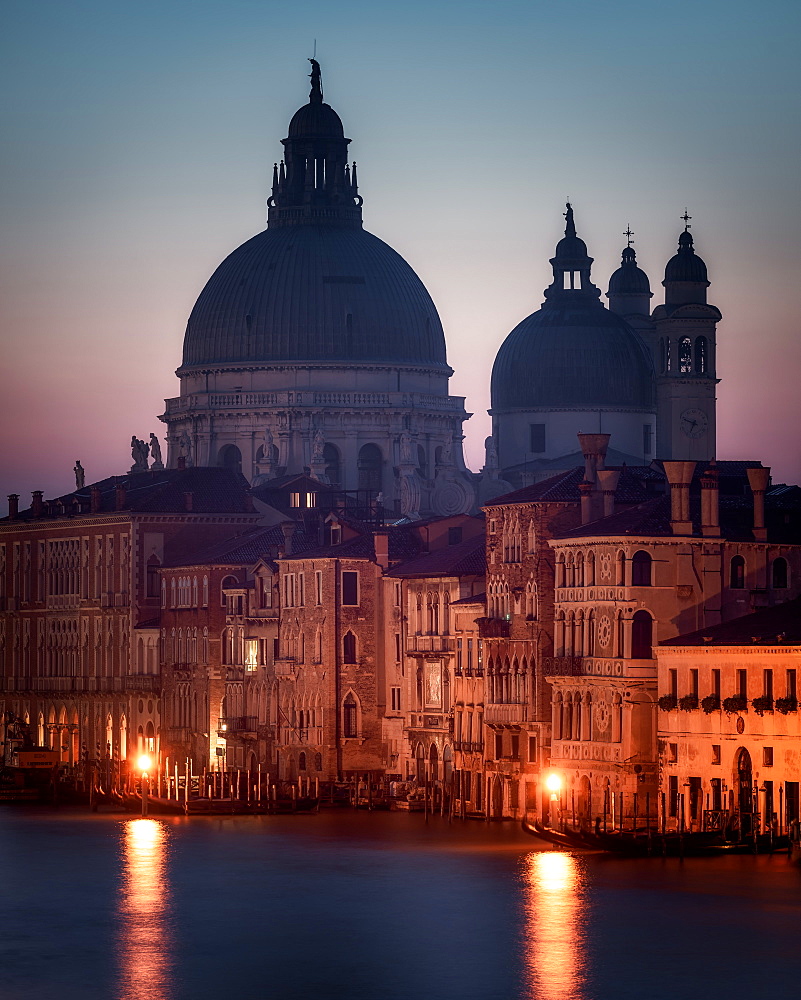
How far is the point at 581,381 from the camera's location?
486ft

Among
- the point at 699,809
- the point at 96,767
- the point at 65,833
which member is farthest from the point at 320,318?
the point at 699,809

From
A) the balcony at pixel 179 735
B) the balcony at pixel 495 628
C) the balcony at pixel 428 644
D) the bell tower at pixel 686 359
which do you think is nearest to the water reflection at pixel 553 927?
the balcony at pixel 495 628

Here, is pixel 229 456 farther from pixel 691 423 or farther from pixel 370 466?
pixel 691 423

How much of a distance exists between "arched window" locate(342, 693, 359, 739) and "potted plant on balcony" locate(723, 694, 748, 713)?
81.1 feet

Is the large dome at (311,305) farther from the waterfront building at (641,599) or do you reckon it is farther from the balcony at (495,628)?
the waterfront building at (641,599)

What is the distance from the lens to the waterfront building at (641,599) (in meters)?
84.8

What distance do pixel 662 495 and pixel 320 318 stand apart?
59997 mm

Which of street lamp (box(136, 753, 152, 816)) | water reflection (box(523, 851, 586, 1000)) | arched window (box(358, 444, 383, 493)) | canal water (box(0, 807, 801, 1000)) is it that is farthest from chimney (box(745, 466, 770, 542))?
arched window (box(358, 444, 383, 493))

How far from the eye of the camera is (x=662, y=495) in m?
90.8

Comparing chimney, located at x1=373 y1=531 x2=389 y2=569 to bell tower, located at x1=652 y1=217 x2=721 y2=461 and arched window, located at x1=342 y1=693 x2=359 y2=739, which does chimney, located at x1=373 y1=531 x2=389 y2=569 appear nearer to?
arched window, located at x1=342 y1=693 x2=359 y2=739

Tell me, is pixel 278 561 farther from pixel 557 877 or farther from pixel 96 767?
pixel 557 877

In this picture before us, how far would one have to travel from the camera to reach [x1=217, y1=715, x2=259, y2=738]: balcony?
109 meters

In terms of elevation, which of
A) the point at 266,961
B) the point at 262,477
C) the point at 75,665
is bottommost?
the point at 266,961

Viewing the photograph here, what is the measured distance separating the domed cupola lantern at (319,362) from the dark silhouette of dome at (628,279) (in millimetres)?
9841
